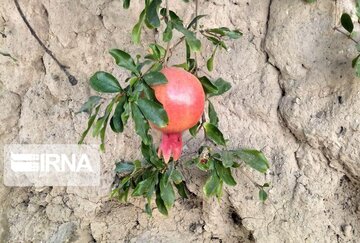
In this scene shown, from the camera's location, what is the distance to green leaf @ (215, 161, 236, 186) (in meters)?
1.17

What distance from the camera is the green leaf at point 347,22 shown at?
109 centimetres

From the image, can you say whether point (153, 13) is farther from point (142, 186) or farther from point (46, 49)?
point (46, 49)

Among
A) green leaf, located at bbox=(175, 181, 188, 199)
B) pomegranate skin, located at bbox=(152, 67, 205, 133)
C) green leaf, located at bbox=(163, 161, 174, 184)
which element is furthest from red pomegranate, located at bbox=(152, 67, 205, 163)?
green leaf, located at bbox=(175, 181, 188, 199)

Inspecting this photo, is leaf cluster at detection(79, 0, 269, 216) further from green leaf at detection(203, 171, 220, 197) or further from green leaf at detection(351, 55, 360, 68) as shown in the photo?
green leaf at detection(351, 55, 360, 68)

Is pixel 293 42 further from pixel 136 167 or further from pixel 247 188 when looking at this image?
pixel 136 167

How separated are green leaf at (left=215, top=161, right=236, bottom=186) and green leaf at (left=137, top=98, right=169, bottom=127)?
12.5 inches

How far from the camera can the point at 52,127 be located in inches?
57.6

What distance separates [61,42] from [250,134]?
62cm

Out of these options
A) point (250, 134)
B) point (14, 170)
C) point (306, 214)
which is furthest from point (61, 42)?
point (306, 214)

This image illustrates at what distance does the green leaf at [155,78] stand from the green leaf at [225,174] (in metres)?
0.35

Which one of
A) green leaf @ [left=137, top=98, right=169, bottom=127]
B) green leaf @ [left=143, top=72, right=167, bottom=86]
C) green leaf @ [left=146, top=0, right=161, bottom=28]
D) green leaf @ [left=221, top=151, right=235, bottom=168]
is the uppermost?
green leaf @ [left=146, top=0, right=161, bottom=28]

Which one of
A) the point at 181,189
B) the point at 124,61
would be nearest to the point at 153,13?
the point at 124,61

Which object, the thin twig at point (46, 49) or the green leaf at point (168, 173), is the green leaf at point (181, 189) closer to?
the green leaf at point (168, 173)

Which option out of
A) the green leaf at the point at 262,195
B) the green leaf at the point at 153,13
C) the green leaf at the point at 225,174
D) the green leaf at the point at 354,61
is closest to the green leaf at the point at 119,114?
the green leaf at the point at 153,13
